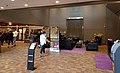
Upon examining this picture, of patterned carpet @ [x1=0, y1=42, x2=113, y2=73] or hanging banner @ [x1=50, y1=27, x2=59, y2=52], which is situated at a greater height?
hanging banner @ [x1=50, y1=27, x2=59, y2=52]

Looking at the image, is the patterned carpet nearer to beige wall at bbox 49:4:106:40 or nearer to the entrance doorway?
beige wall at bbox 49:4:106:40

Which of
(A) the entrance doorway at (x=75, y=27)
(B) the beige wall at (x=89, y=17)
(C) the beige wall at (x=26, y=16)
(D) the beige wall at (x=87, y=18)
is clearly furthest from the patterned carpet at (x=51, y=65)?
(A) the entrance doorway at (x=75, y=27)

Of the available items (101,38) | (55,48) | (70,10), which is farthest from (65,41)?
(70,10)

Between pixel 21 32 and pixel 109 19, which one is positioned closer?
pixel 109 19

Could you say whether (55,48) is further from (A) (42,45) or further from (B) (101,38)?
(B) (101,38)

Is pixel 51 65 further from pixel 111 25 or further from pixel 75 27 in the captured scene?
pixel 75 27

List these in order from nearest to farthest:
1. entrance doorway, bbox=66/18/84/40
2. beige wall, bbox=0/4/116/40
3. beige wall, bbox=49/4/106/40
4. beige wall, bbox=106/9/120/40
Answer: beige wall, bbox=106/9/120/40, beige wall, bbox=0/4/116/40, beige wall, bbox=49/4/106/40, entrance doorway, bbox=66/18/84/40

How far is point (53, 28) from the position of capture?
12.0 meters

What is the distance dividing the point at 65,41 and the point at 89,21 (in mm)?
8221

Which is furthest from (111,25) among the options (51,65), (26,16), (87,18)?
(51,65)

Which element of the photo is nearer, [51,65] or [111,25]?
[51,65]

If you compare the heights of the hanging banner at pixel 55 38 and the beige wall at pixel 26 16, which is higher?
the beige wall at pixel 26 16

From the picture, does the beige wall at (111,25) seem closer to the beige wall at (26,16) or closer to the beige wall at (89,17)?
the beige wall at (89,17)

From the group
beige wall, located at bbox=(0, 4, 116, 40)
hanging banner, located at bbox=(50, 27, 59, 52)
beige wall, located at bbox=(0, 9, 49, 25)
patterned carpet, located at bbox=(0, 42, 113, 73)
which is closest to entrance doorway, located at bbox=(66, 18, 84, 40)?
beige wall, located at bbox=(0, 4, 116, 40)
